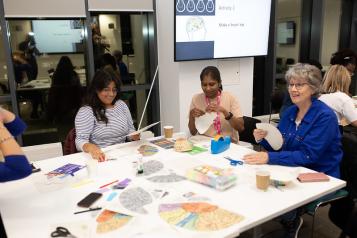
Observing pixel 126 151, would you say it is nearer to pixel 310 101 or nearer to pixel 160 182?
pixel 160 182

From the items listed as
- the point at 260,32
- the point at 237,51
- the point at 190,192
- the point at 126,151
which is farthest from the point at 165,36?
the point at 190,192

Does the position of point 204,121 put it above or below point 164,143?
above

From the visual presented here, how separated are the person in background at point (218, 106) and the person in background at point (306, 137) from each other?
20.6 inches

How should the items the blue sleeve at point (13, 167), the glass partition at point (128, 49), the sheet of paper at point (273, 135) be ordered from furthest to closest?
1. the glass partition at point (128, 49)
2. the sheet of paper at point (273, 135)
3. the blue sleeve at point (13, 167)

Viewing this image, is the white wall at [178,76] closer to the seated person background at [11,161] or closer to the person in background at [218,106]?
the person in background at [218,106]

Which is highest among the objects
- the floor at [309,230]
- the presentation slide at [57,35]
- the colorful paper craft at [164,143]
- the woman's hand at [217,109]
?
the presentation slide at [57,35]

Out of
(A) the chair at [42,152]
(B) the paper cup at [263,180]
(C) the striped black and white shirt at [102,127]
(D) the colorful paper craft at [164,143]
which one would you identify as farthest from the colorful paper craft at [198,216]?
(A) the chair at [42,152]

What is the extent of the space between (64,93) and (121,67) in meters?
0.78

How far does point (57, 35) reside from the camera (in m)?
3.64

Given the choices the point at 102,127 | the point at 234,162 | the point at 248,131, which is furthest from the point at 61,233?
the point at 248,131

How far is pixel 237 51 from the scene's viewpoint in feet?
12.5

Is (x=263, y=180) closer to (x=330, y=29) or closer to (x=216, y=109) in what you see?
(x=216, y=109)

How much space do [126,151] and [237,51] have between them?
2.17 metres

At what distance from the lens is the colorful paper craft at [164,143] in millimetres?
2332
